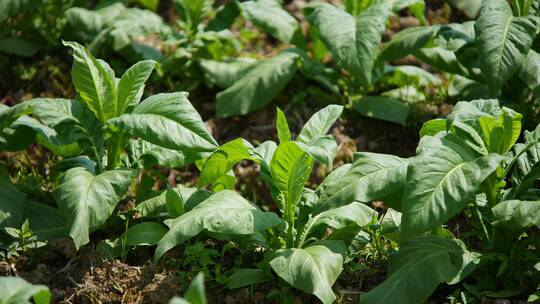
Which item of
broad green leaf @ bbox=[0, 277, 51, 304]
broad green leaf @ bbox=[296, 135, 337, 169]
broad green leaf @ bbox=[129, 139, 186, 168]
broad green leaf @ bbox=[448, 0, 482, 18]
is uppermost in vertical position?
broad green leaf @ bbox=[296, 135, 337, 169]

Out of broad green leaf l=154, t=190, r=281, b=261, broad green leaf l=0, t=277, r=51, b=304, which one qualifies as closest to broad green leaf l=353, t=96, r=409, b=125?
broad green leaf l=154, t=190, r=281, b=261

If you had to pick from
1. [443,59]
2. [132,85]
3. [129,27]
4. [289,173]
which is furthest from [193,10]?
[289,173]

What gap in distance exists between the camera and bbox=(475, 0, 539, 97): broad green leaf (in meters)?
4.43

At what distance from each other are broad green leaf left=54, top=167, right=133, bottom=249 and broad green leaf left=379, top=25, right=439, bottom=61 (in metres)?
2.04

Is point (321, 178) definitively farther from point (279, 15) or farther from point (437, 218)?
point (437, 218)

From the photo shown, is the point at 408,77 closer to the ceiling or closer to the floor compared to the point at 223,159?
closer to the floor

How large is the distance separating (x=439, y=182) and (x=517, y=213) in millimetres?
373

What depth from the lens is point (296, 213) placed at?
4.24 meters

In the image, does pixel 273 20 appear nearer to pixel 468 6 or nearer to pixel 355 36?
pixel 355 36

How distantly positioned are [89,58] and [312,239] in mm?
1523

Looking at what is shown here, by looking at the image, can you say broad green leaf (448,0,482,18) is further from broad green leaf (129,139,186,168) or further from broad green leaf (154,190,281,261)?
broad green leaf (154,190,281,261)

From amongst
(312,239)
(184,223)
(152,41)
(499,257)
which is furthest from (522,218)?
(152,41)

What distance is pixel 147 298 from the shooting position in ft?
12.8

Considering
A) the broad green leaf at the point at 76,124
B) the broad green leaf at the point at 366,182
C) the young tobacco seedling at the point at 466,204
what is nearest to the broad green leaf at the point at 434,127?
the young tobacco seedling at the point at 466,204
